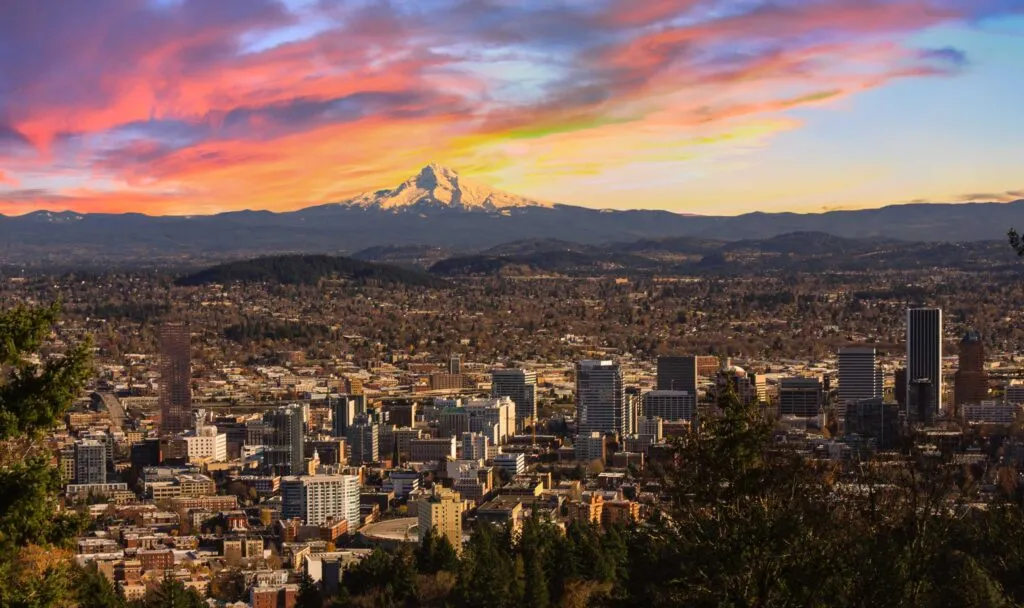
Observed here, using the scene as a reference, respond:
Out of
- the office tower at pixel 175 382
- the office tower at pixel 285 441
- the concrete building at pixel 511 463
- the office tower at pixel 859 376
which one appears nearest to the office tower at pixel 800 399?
the office tower at pixel 859 376

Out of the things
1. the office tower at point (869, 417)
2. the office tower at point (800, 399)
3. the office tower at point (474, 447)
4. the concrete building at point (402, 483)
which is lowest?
the concrete building at point (402, 483)

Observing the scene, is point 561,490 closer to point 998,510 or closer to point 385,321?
point 998,510

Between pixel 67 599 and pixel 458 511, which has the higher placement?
pixel 67 599

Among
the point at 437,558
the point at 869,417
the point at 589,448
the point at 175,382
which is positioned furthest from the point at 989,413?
the point at 437,558

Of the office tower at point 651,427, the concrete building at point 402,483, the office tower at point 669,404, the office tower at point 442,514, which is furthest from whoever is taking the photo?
the office tower at point 669,404

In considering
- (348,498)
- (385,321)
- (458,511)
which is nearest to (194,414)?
(348,498)

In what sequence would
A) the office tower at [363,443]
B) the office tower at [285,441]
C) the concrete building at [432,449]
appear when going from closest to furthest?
the office tower at [285,441]
the concrete building at [432,449]
the office tower at [363,443]

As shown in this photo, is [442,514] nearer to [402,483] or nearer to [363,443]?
Answer: [402,483]

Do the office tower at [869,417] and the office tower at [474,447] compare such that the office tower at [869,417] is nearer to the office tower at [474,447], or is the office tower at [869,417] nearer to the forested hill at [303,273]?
the office tower at [474,447]
